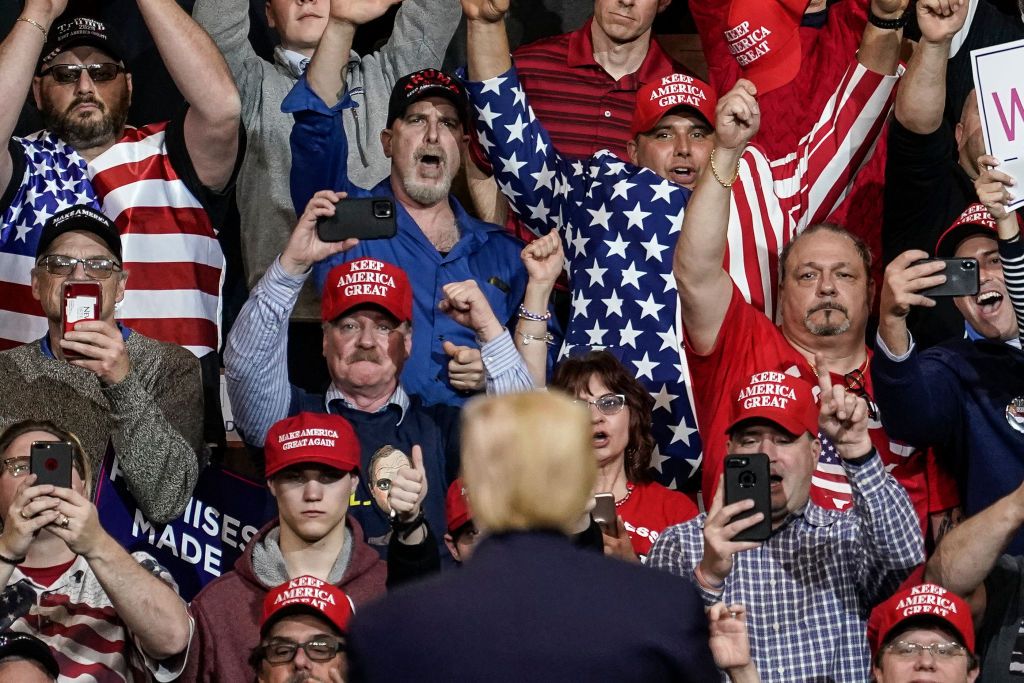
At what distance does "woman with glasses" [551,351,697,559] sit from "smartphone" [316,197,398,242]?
2.19 ft

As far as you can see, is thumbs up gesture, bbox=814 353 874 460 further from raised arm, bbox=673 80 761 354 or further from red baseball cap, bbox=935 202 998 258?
→ red baseball cap, bbox=935 202 998 258

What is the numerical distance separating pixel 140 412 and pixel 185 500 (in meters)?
0.30

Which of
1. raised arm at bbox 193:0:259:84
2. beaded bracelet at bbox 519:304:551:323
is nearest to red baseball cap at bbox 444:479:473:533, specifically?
beaded bracelet at bbox 519:304:551:323

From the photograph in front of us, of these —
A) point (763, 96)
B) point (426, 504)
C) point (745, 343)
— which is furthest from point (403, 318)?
point (763, 96)

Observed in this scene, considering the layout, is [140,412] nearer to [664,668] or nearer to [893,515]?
[893,515]

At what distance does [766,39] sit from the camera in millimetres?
6227

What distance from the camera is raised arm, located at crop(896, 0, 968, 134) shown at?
18.9 feet

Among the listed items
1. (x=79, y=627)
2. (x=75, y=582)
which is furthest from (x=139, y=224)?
(x=79, y=627)

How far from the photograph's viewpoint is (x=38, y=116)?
22.8ft

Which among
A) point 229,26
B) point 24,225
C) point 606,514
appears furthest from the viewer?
point 229,26

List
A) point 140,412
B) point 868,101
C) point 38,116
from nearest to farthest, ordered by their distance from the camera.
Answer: point 140,412, point 868,101, point 38,116

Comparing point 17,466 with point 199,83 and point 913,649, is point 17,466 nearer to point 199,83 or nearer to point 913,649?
point 199,83

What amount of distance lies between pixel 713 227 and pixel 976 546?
1129mm

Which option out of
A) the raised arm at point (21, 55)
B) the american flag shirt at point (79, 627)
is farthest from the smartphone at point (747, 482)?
the raised arm at point (21, 55)
